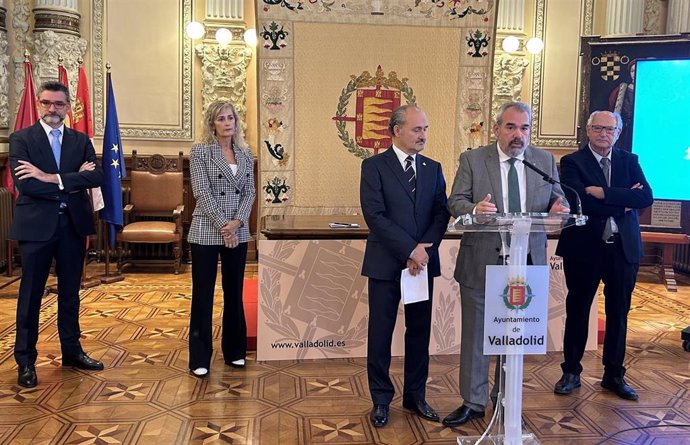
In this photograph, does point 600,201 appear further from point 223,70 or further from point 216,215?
point 223,70

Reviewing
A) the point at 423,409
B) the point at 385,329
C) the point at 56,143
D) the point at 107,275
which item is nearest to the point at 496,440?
the point at 423,409

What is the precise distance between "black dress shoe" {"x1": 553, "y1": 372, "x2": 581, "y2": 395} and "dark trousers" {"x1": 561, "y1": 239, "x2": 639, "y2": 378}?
32mm

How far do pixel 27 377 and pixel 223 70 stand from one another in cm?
486

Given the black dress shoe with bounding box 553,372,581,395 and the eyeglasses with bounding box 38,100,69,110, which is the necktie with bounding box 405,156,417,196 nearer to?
the black dress shoe with bounding box 553,372,581,395

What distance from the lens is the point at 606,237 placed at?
3598 millimetres

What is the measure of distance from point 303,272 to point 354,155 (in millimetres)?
1109

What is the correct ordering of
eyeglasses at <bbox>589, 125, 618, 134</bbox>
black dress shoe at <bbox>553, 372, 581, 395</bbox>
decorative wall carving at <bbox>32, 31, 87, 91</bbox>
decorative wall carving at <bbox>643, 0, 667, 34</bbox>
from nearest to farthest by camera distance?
eyeglasses at <bbox>589, 125, 618, 134</bbox>
black dress shoe at <bbox>553, 372, 581, 395</bbox>
decorative wall carving at <bbox>32, 31, 87, 91</bbox>
decorative wall carving at <bbox>643, 0, 667, 34</bbox>

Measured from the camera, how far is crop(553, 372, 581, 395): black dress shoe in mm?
3803

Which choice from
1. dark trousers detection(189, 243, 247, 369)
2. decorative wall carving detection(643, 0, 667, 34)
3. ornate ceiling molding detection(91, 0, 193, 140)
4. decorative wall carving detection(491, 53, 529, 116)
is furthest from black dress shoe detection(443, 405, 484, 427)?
decorative wall carving detection(643, 0, 667, 34)

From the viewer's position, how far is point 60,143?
12.6 ft

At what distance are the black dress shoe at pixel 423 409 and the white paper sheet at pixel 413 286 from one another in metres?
0.59

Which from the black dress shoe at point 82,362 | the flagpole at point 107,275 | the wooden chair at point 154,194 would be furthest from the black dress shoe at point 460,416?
the wooden chair at point 154,194

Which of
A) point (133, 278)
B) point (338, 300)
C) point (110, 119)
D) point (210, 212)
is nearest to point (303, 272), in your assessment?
point (338, 300)

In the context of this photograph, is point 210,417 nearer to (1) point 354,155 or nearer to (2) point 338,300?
(2) point 338,300
